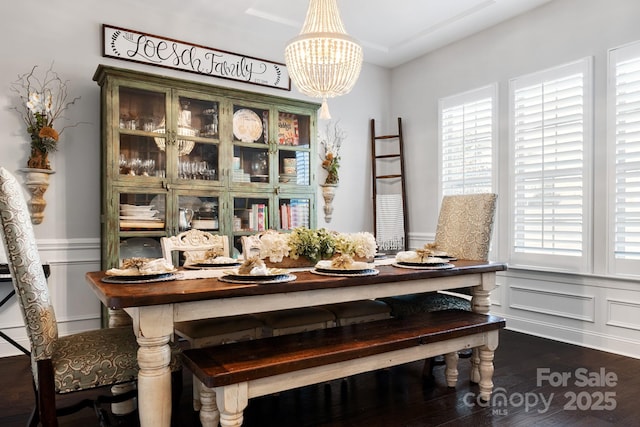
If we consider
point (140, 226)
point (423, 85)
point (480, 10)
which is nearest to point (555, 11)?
point (480, 10)

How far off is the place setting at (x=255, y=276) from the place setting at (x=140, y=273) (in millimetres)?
260

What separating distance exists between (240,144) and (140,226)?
109 centimetres

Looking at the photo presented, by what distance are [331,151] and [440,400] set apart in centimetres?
309

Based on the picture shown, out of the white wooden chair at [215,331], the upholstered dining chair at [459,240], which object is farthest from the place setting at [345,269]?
the upholstered dining chair at [459,240]

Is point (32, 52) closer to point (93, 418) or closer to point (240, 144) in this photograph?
point (240, 144)

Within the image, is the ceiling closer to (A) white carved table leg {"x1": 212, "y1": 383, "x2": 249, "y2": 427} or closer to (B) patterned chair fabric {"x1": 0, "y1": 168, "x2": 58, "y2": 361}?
(B) patterned chair fabric {"x1": 0, "y1": 168, "x2": 58, "y2": 361}

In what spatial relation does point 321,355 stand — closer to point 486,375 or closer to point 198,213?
point 486,375

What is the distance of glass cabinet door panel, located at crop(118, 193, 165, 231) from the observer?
3361 mm

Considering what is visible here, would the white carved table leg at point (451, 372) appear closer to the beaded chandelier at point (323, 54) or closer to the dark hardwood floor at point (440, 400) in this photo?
the dark hardwood floor at point (440, 400)

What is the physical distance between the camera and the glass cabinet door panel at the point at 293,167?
13.5ft

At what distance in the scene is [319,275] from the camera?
2.18 meters

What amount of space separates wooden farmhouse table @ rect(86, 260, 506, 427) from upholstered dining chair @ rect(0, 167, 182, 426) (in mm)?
165

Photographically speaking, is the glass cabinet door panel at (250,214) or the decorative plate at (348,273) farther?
the glass cabinet door panel at (250,214)

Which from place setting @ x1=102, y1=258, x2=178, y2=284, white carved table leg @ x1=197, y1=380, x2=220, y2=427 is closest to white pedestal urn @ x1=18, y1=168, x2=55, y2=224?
place setting @ x1=102, y1=258, x2=178, y2=284
